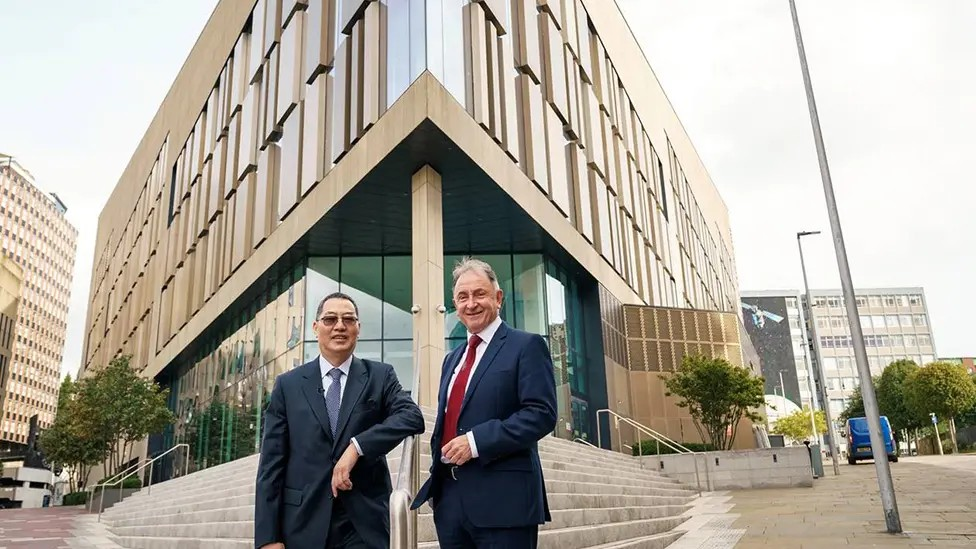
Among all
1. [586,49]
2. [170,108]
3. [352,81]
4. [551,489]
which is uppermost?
[170,108]

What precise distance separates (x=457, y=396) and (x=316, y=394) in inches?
24.7

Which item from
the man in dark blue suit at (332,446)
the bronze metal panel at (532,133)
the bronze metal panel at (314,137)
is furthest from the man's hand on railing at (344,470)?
the bronze metal panel at (314,137)

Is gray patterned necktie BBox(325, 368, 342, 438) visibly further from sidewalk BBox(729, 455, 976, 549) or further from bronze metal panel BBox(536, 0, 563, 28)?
bronze metal panel BBox(536, 0, 563, 28)

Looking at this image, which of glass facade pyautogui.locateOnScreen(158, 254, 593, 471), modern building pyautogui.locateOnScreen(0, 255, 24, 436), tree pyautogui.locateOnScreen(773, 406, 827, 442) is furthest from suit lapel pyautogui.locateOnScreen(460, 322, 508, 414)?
modern building pyautogui.locateOnScreen(0, 255, 24, 436)

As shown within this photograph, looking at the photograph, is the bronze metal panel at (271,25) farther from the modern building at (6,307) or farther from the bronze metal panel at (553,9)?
the modern building at (6,307)

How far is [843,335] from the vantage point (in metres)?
118

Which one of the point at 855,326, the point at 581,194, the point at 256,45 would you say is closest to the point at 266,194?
the point at 256,45

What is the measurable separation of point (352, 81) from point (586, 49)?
1218cm

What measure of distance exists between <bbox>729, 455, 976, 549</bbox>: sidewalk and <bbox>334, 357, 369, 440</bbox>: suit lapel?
6697 mm

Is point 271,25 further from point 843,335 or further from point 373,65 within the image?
point 843,335

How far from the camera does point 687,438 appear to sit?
27.2 meters

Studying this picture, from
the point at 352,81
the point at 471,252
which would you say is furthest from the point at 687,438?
the point at 352,81

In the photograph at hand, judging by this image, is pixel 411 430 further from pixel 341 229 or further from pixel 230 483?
pixel 341 229

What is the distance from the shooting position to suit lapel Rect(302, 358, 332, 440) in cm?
308
